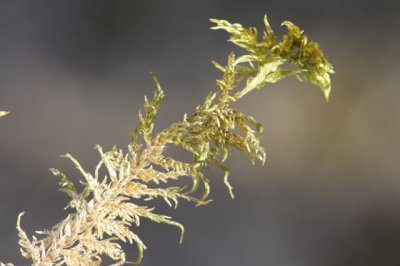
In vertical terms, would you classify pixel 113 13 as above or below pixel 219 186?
above

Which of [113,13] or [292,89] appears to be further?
[292,89]

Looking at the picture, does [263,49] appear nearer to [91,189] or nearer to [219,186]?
[91,189]

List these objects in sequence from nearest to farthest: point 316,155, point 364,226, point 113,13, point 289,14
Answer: point 113,13, point 289,14, point 316,155, point 364,226

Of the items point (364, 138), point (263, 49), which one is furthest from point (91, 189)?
point (364, 138)

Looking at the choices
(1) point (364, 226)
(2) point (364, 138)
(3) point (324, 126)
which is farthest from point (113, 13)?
(1) point (364, 226)

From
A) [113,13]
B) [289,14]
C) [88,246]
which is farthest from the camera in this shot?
[289,14]

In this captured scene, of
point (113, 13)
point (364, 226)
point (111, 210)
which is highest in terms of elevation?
point (113, 13)

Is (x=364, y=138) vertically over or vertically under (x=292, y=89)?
under

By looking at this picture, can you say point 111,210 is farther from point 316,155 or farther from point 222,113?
point 316,155

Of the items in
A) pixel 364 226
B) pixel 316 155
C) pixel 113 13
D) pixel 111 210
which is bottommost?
pixel 364 226
